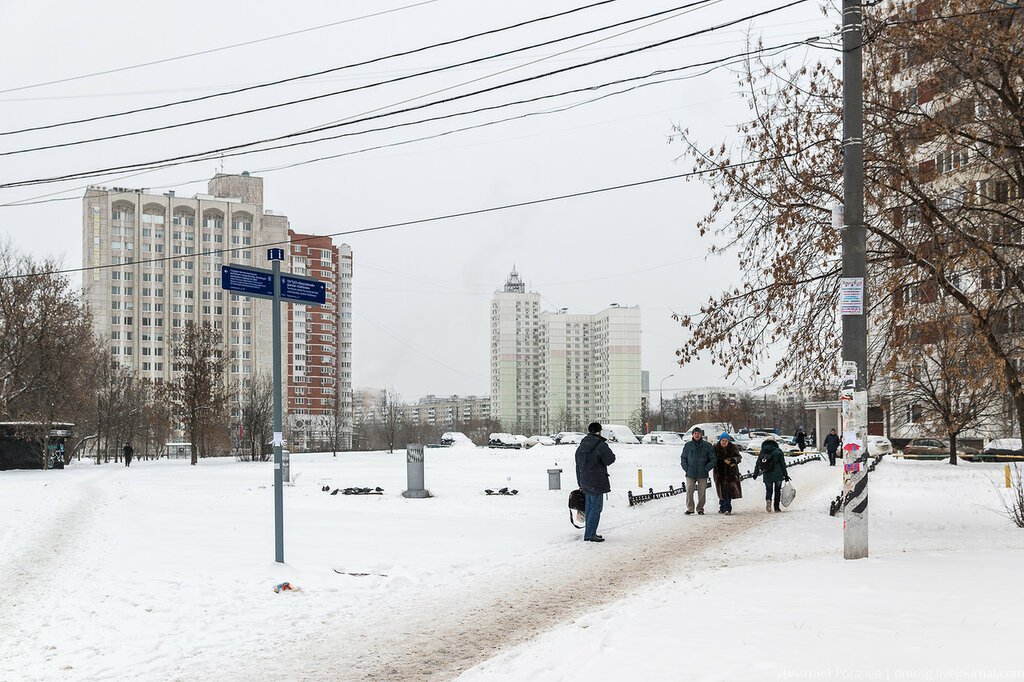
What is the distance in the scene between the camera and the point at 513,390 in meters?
148

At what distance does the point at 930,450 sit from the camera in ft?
169

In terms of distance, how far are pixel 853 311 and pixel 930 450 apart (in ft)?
152

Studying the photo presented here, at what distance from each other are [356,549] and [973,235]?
10534 mm

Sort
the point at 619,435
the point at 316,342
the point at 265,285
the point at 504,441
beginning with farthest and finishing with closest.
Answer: the point at 316,342
the point at 504,441
the point at 619,435
the point at 265,285

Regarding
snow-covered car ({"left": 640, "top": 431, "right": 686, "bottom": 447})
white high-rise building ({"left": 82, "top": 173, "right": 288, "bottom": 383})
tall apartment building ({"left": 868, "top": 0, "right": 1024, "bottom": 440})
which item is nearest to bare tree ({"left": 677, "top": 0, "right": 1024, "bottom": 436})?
tall apartment building ({"left": 868, "top": 0, "right": 1024, "bottom": 440})

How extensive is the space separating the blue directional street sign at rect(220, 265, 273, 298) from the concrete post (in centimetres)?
1161

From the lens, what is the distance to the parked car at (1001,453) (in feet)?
143

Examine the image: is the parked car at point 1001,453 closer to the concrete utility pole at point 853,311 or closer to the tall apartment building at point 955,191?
the tall apartment building at point 955,191

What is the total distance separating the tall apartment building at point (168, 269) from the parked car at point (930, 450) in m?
96.2

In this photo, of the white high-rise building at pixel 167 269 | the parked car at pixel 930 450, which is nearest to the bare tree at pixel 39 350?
the parked car at pixel 930 450

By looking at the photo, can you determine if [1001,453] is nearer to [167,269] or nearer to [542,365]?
[542,365]

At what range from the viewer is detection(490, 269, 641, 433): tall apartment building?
143 m

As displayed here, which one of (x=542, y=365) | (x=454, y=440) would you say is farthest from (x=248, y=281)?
(x=542, y=365)

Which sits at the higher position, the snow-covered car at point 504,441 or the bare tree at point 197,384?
the bare tree at point 197,384
